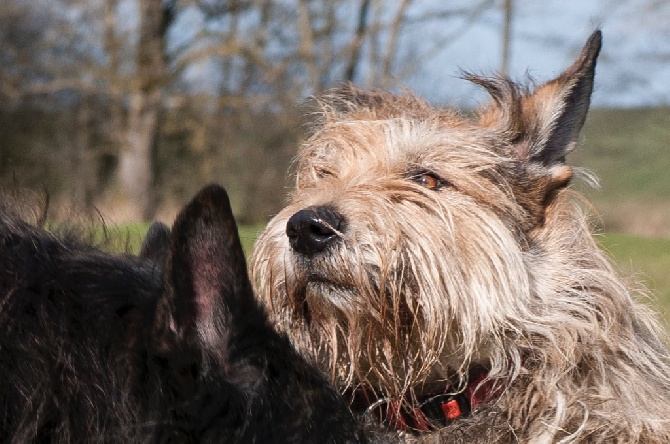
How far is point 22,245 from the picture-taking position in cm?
191

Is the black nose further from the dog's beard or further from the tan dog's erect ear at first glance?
the tan dog's erect ear

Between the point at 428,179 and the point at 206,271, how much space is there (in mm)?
2041

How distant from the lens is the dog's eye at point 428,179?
365 centimetres

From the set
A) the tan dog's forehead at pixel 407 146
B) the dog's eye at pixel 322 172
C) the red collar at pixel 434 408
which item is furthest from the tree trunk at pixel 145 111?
the red collar at pixel 434 408

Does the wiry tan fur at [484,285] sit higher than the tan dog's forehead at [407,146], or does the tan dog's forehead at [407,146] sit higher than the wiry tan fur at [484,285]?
the tan dog's forehead at [407,146]

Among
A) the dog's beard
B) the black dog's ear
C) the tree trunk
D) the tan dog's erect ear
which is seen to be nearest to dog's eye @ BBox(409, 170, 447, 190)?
the dog's beard

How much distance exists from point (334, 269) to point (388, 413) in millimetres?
644

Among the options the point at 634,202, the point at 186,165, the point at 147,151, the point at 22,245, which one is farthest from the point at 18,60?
the point at 22,245

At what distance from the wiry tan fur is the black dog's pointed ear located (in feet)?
5.08

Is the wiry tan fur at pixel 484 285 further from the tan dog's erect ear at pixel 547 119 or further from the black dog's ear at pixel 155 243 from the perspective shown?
the black dog's ear at pixel 155 243

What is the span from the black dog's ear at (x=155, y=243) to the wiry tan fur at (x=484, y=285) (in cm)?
81

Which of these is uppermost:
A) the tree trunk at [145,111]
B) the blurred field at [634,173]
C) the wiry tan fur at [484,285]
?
the tree trunk at [145,111]

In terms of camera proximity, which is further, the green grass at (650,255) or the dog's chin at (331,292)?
the green grass at (650,255)

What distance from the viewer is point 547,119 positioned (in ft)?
12.4
